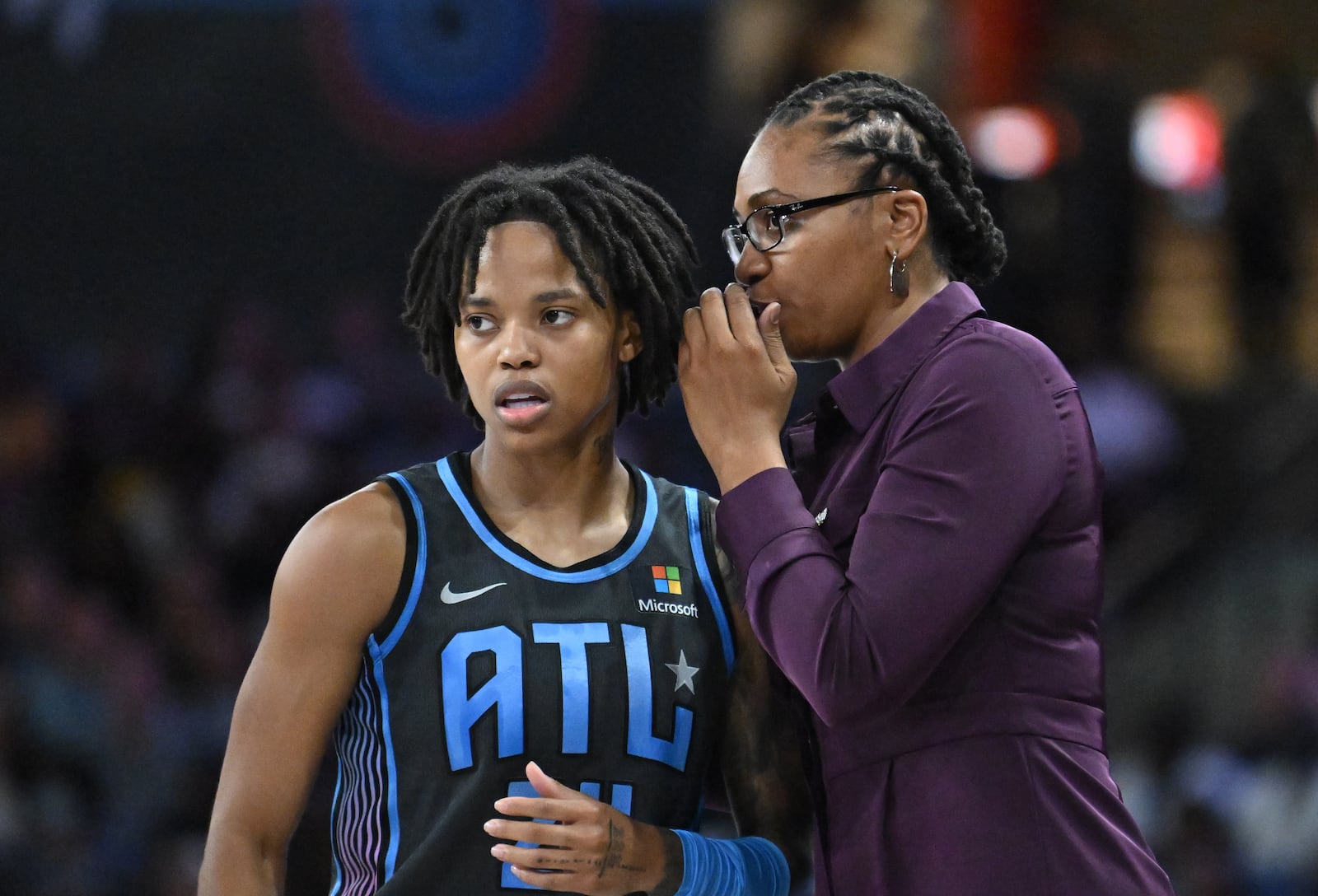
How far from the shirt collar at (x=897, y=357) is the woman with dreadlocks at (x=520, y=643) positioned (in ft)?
1.12

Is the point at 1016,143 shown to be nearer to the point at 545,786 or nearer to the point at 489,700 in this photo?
the point at 489,700

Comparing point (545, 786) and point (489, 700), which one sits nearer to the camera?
point (545, 786)

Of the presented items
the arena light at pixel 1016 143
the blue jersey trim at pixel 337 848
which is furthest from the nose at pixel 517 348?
the arena light at pixel 1016 143

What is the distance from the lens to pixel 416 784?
2.40 m

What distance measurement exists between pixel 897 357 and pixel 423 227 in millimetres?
6226

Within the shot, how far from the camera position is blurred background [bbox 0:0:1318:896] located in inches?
261

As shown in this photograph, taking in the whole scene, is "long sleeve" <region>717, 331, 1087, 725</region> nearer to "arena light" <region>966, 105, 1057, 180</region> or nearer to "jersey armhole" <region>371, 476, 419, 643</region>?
"jersey armhole" <region>371, 476, 419, 643</region>

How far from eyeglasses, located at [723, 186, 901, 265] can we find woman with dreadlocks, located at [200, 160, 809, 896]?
0.60 ft

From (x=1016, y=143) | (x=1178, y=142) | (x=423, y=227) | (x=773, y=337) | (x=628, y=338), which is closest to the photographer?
(x=773, y=337)

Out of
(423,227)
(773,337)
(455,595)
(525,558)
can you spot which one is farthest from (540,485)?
(423,227)

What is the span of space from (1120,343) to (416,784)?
5999 millimetres

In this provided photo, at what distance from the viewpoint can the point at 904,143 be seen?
7.90 ft

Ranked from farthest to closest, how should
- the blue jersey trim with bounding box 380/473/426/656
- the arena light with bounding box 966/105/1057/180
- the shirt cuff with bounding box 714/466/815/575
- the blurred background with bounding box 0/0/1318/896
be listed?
the arena light with bounding box 966/105/1057/180
the blurred background with bounding box 0/0/1318/896
the blue jersey trim with bounding box 380/473/426/656
the shirt cuff with bounding box 714/466/815/575

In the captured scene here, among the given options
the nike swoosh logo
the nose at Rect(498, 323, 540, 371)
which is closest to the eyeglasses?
the nose at Rect(498, 323, 540, 371)
